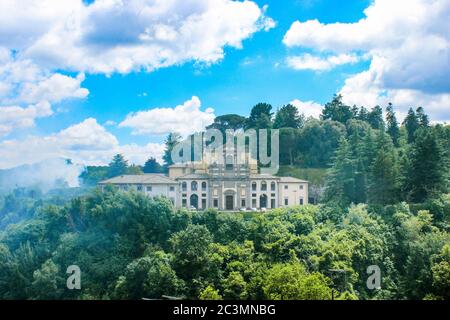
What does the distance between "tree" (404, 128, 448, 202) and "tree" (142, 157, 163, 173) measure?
52.5 ft

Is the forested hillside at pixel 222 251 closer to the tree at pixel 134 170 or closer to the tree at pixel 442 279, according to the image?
the tree at pixel 442 279

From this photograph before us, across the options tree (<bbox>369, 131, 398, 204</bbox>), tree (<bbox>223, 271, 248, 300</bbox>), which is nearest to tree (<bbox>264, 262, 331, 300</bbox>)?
tree (<bbox>223, 271, 248, 300</bbox>)

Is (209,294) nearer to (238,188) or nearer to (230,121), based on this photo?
(238,188)

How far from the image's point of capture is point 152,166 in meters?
35.4

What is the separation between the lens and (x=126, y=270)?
2023 centimetres

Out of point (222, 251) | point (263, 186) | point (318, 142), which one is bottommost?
point (222, 251)

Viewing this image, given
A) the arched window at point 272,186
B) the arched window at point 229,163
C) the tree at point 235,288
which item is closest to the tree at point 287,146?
the arched window at point 272,186

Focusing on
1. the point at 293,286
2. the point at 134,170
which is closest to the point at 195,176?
the point at 134,170

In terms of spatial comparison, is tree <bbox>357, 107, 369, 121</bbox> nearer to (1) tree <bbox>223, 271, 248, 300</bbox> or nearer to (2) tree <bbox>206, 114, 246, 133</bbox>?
(2) tree <bbox>206, 114, 246, 133</bbox>

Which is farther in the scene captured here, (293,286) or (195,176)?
(195,176)

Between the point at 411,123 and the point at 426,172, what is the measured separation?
12749 mm

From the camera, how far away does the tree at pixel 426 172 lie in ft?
80.6

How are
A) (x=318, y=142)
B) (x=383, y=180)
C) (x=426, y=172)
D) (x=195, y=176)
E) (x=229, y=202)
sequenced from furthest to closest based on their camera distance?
(x=318, y=142) < (x=229, y=202) < (x=195, y=176) < (x=383, y=180) < (x=426, y=172)
